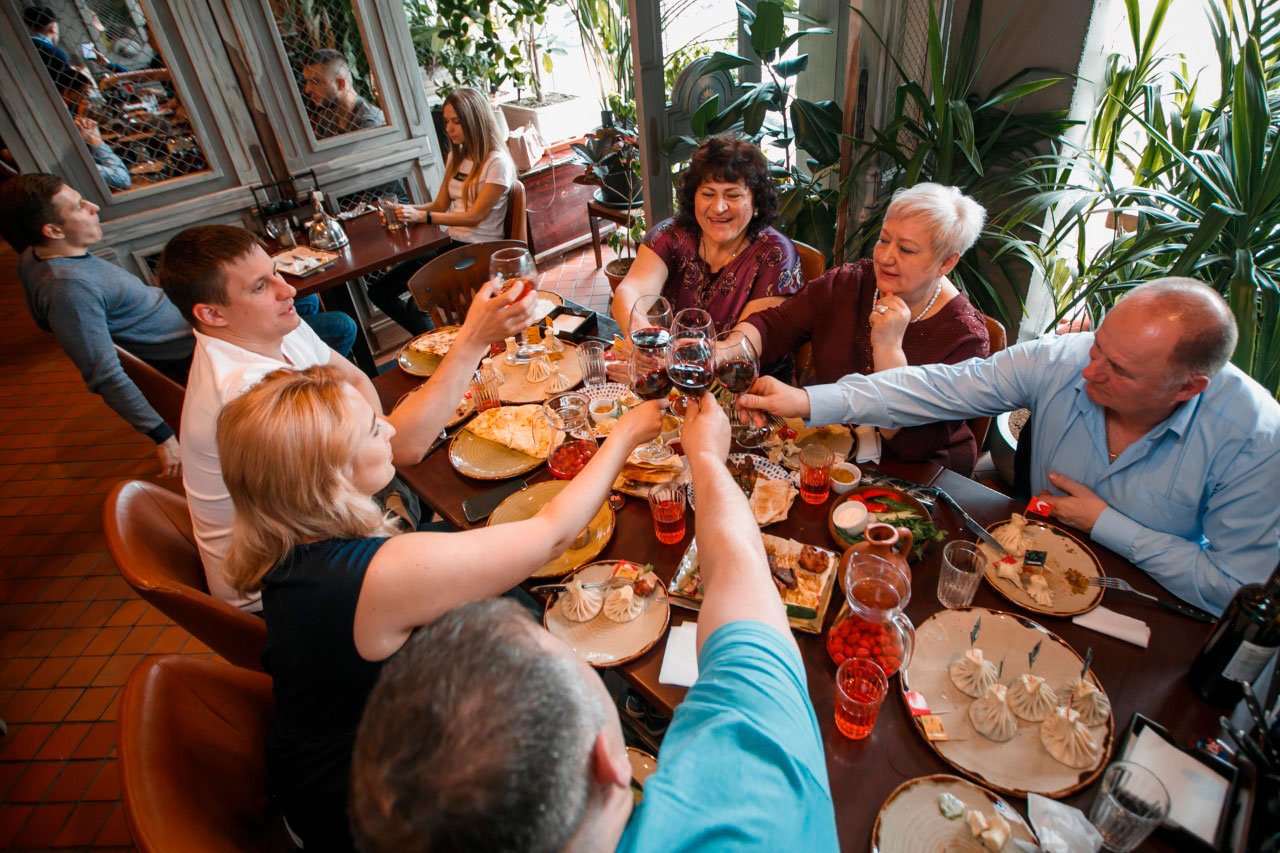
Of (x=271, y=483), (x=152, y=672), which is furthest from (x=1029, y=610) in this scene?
(x=152, y=672)

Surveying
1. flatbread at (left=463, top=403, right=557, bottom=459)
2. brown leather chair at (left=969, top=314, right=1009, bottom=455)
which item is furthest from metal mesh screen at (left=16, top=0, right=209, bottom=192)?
brown leather chair at (left=969, top=314, right=1009, bottom=455)

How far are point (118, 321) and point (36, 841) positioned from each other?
2.09 m

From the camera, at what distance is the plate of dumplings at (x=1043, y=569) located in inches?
52.0

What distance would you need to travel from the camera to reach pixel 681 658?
1.27m

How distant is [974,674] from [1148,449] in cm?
84

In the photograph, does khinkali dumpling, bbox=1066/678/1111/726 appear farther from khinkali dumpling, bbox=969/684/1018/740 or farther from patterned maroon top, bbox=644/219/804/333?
patterned maroon top, bbox=644/219/804/333

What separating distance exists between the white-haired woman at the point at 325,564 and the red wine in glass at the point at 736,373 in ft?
1.45

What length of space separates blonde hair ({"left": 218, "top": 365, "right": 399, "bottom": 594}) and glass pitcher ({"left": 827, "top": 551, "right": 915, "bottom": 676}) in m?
0.99

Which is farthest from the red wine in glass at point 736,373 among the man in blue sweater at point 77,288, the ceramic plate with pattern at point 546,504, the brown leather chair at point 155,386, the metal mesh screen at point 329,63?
the metal mesh screen at point 329,63

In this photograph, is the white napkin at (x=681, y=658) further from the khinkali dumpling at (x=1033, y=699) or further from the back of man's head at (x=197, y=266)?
the back of man's head at (x=197, y=266)

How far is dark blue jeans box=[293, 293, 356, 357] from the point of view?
12.3 ft

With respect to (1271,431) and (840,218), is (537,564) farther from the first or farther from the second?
(840,218)

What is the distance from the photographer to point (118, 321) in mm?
2943

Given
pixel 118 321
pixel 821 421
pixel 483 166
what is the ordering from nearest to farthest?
1. pixel 821 421
2. pixel 118 321
3. pixel 483 166
